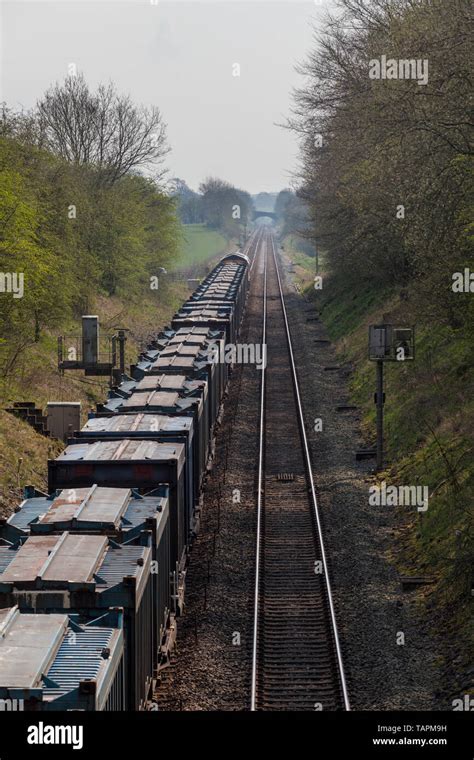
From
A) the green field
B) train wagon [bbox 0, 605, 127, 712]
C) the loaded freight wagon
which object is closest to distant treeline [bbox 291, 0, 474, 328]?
the loaded freight wagon

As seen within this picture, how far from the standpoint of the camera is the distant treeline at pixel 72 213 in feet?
95.6

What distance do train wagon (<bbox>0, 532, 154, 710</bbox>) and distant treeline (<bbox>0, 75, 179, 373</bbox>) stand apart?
17551 mm

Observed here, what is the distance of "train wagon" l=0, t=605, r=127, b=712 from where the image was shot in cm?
754

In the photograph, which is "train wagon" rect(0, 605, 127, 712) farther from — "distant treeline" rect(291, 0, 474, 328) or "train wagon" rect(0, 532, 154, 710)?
"distant treeline" rect(291, 0, 474, 328)

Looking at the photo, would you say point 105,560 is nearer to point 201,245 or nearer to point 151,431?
point 151,431

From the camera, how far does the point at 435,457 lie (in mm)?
21406

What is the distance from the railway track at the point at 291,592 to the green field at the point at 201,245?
78.8 meters

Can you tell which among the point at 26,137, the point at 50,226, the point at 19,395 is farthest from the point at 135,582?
the point at 26,137

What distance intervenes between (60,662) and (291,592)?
27.8ft

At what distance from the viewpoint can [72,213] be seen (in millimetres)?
41281

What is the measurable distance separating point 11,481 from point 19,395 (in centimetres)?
949

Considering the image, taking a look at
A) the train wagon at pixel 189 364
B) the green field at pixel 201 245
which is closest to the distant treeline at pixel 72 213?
the train wagon at pixel 189 364

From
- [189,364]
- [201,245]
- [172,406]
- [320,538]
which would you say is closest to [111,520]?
[172,406]
